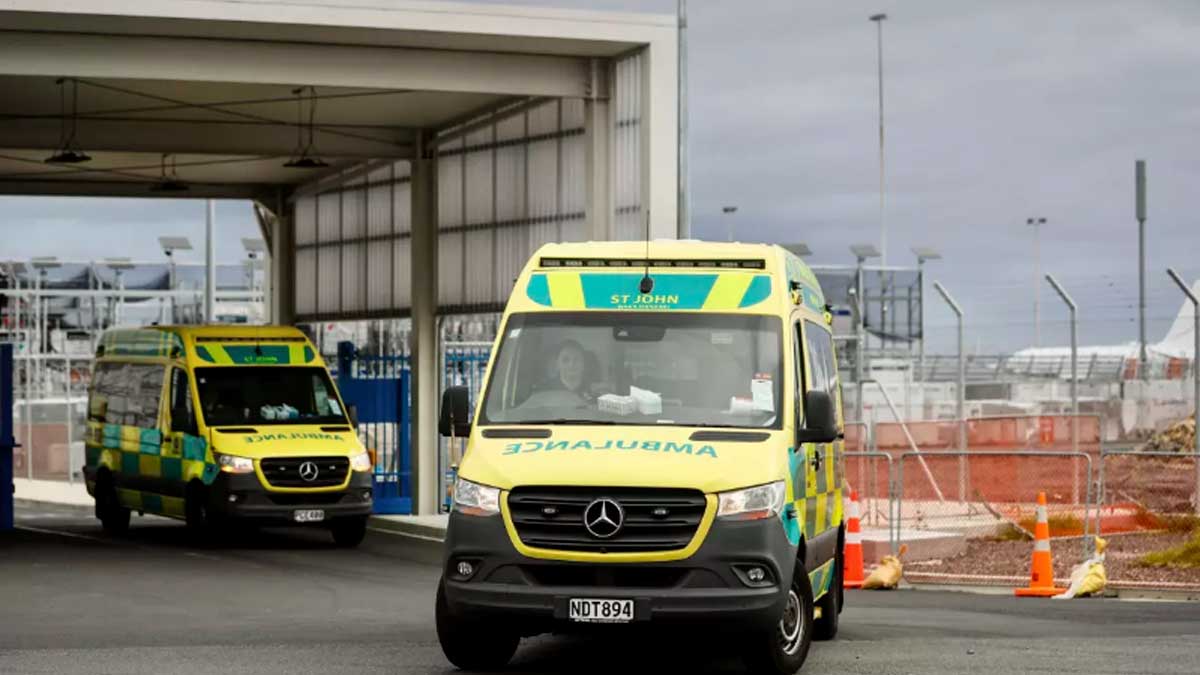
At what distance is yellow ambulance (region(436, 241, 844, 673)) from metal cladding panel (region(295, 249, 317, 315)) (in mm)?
23870

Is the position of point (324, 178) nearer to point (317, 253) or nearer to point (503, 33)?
point (317, 253)

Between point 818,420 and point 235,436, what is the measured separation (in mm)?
13339

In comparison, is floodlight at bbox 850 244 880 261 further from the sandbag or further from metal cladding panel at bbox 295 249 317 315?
the sandbag

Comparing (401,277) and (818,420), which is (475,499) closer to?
(818,420)

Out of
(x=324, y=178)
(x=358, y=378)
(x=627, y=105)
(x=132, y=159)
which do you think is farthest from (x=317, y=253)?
(x=627, y=105)

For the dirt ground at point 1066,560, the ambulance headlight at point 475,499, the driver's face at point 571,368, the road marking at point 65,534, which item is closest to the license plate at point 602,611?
the ambulance headlight at point 475,499

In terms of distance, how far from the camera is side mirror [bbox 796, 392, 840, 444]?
38.4ft

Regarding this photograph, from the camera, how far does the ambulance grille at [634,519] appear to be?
10914mm

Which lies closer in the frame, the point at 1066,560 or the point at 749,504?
the point at 749,504

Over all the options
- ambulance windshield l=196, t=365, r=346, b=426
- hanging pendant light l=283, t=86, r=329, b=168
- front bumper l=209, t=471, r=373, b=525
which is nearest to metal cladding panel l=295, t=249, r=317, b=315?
hanging pendant light l=283, t=86, r=329, b=168

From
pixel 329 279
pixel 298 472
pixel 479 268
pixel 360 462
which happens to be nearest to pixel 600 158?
pixel 479 268

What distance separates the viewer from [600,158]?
24344mm

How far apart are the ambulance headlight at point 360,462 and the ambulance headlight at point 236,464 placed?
4.11ft

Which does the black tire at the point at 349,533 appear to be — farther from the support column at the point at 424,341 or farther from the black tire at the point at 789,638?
the black tire at the point at 789,638
